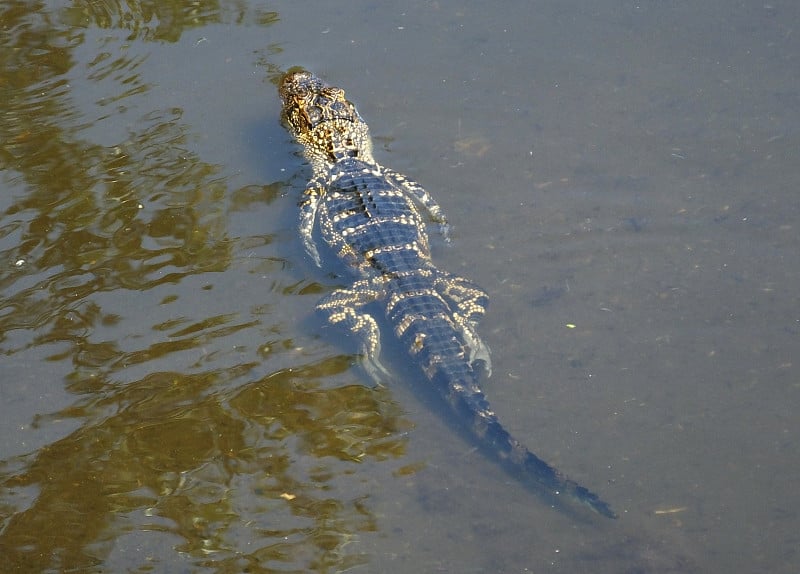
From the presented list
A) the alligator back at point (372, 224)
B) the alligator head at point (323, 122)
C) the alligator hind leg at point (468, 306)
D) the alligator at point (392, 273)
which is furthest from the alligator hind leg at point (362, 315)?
the alligator head at point (323, 122)

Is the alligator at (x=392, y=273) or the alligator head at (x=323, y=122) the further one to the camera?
the alligator head at (x=323, y=122)

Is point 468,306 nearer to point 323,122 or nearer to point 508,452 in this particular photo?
point 508,452

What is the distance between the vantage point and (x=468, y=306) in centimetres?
585

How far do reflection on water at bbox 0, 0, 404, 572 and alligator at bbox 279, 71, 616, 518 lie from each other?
0.40m

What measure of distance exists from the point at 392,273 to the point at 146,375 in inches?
70.7

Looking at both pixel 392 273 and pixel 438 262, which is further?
pixel 438 262

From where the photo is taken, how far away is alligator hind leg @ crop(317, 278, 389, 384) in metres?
5.69

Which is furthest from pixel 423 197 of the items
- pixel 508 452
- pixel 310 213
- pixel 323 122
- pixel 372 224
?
pixel 508 452

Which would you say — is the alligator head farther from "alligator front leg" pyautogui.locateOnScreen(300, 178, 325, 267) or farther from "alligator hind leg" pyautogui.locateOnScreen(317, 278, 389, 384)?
"alligator hind leg" pyautogui.locateOnScreen(317, 278, 389, 384)

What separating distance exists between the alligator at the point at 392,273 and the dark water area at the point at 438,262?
0.13m

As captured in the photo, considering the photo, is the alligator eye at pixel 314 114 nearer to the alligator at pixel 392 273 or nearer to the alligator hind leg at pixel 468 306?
the alligator at pixel 392 273

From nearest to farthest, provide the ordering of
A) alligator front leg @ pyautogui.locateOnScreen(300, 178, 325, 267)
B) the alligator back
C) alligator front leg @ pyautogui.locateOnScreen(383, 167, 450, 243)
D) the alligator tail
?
the alligator tail
the alligator back
alligator front leg @ pyautogui.locateOnScreen(300, 178, 325, 267)
alligator front leg @ pyautogui.locateOnScreen(383, 167, 450, 243)

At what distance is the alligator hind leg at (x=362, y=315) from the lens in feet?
18.7

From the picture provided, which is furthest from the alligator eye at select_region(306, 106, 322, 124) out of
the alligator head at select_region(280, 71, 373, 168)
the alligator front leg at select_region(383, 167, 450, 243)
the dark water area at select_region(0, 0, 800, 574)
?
the alligator front leg at select_region(383, 167, 450, 243)
